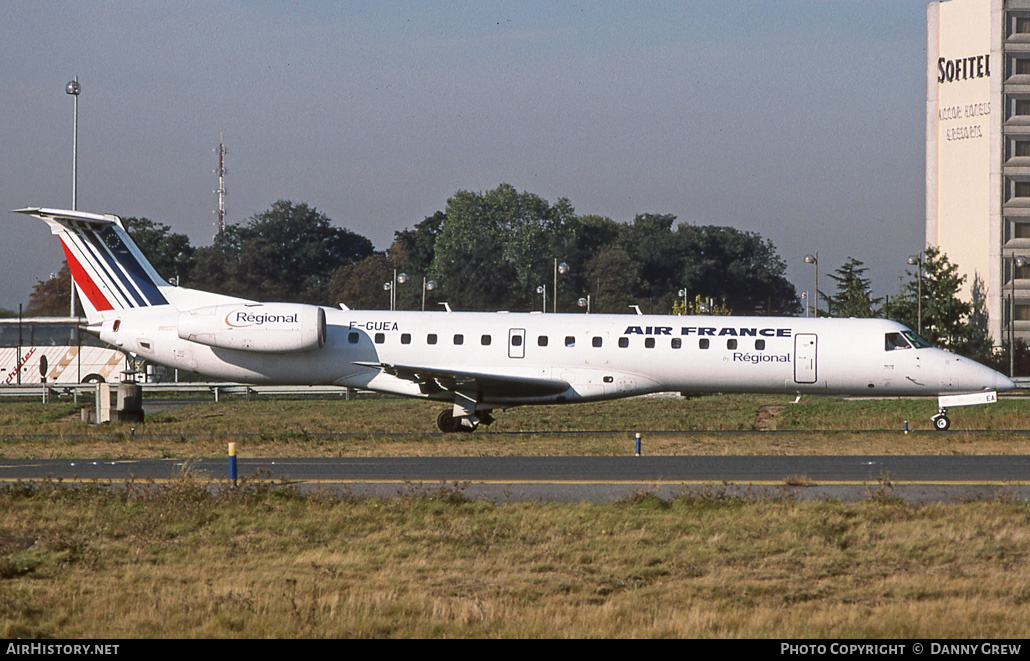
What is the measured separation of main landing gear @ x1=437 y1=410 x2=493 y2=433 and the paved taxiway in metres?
6.22

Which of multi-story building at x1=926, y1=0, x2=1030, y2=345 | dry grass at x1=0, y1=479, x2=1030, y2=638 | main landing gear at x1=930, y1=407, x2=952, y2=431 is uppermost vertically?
multi-story building at x1=926, y1=0, x2=1030, y2=345

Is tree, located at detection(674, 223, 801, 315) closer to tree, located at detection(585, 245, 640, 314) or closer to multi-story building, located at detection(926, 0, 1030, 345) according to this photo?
tree, located at detection(585, 245, 640, 314)

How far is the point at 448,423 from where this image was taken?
2820 cm

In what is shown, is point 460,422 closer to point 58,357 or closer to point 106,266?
point 106,266

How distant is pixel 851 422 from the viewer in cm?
3231

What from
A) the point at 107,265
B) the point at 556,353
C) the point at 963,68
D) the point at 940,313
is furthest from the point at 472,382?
the point at 963,68

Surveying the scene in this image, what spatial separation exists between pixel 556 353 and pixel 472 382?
86.1 inches

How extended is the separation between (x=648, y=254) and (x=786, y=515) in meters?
83.7

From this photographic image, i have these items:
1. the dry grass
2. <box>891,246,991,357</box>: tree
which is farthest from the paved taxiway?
<box>891,246,991,357</box>: tree

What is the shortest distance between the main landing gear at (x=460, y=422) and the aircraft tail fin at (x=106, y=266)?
7.68 metres

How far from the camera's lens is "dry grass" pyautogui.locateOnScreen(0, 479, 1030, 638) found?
9133mm

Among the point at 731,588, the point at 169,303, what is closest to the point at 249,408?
the point at 169,303

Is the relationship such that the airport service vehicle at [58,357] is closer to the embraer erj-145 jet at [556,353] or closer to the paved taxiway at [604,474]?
the embraer erj-145 jet at [556,353]

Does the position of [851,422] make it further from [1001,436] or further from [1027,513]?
[1027,513]
